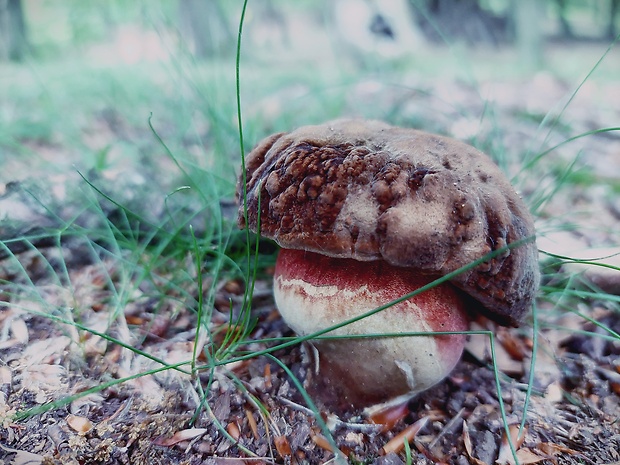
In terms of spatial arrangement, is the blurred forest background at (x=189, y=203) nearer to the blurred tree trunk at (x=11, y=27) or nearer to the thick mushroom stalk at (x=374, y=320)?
the thick mushroom stalk at (x=374, y=320)

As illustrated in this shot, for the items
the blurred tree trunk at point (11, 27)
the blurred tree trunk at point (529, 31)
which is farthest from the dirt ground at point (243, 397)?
the blurred tree trunk at point (11, 27)

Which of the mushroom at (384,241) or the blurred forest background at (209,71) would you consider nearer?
the mushroom at (384,241)

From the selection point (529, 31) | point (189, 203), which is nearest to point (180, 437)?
point (189, 203)

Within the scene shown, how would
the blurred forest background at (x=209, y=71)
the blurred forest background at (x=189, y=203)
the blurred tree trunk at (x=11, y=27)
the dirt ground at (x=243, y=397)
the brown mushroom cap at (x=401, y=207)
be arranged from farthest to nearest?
1. the blurred tree trunk at (x=11, y=27)
2. the blurred forest background at (x=209, y=71)
3. the blurred forest background at (x=189, y=203)
4. the dirt ground at (x=243, y=397)
5. the brown mushroom cap at (x=401, y=207)

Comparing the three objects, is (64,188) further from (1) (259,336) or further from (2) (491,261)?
(2) (491,261)

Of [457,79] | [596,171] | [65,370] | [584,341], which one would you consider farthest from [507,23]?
[65,370]

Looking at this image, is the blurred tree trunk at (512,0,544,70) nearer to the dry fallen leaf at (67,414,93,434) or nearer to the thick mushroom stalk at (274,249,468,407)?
the thick mushroom stalk at (274,249,468,407)
